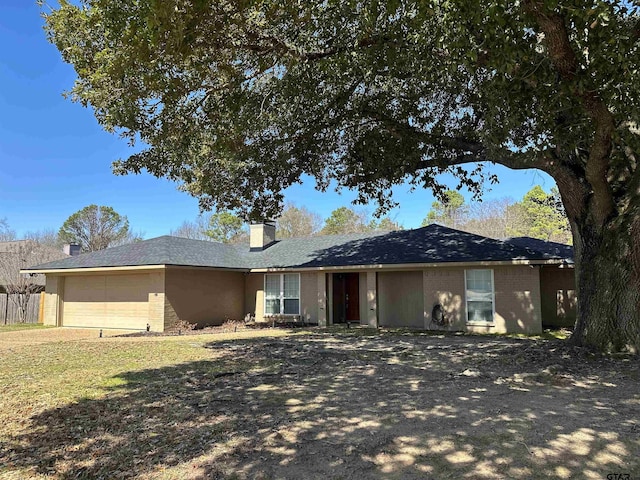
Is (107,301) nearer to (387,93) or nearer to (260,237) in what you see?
(260,237)

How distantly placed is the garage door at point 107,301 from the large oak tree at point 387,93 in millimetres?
7085

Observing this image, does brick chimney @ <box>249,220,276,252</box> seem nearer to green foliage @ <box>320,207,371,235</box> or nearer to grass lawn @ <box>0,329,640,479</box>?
grass lawn @ <box>0,329,640,479</box>

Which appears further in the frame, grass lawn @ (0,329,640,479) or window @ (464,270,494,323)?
window @ (464,270,494,323)

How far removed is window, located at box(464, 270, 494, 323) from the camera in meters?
15.5

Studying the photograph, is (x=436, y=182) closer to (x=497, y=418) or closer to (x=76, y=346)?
(x=497, y=418)

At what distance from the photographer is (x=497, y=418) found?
5242mm

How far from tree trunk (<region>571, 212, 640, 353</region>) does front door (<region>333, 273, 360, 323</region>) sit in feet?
34.8

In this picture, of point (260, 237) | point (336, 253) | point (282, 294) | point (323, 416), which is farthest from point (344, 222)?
point (323, 416)

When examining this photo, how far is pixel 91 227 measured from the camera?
4322 centimetres

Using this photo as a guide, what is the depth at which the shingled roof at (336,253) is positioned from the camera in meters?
16.0

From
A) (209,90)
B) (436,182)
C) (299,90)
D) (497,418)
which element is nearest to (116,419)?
(497,418)

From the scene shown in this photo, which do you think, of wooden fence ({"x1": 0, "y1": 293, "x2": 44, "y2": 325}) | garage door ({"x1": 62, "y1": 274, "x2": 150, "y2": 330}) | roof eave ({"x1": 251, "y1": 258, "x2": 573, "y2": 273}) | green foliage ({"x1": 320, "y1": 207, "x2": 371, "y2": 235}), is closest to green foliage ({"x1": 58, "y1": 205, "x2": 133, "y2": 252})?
green foliage ({"x1": 320, "y1": 207, "x2": 371, "y2": 235})

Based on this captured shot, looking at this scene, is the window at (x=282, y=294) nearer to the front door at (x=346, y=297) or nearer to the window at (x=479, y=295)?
the front door at (x=346, y=297)

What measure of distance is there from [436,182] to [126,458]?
12.2m
